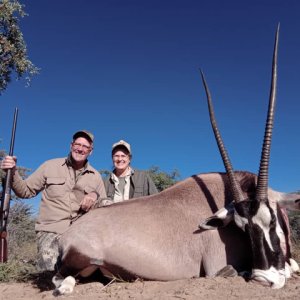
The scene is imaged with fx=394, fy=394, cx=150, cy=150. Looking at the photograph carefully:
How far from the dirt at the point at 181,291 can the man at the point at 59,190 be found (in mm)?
1004

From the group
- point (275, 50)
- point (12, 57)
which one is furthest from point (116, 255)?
point (12, 57)

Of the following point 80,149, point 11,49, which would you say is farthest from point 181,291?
point 11,49

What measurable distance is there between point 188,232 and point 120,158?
7.87 feet

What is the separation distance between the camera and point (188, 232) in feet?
12.2

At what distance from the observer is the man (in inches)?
197

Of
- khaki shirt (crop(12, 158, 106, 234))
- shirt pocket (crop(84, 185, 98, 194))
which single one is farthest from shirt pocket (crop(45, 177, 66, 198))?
shirt pocket (crop(84, 185, 98, 194))

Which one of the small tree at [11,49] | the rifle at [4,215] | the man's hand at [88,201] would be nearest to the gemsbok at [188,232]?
the man's hand at [88,201]

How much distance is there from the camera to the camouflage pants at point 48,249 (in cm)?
489

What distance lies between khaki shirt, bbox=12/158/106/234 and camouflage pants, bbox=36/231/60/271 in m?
0.09

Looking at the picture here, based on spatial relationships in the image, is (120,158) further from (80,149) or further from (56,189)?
(56,189)

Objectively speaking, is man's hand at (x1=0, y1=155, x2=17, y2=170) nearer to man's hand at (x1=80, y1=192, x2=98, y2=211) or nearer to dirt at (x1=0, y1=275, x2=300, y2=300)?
man's hand at (x1=80, y1=192, x2=98, y2=211)

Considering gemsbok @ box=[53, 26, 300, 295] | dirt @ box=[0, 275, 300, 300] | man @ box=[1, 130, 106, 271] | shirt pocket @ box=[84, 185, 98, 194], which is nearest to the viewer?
dirt @ box=[0, 275, 300, 300]

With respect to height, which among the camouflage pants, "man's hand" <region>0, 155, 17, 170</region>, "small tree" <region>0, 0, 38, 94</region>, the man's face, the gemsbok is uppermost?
"small tree" <region>0, 0, 38, 94</region>

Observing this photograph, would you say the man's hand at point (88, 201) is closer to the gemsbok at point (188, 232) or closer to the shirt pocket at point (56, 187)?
the shirt pocket at point (56, 187)
